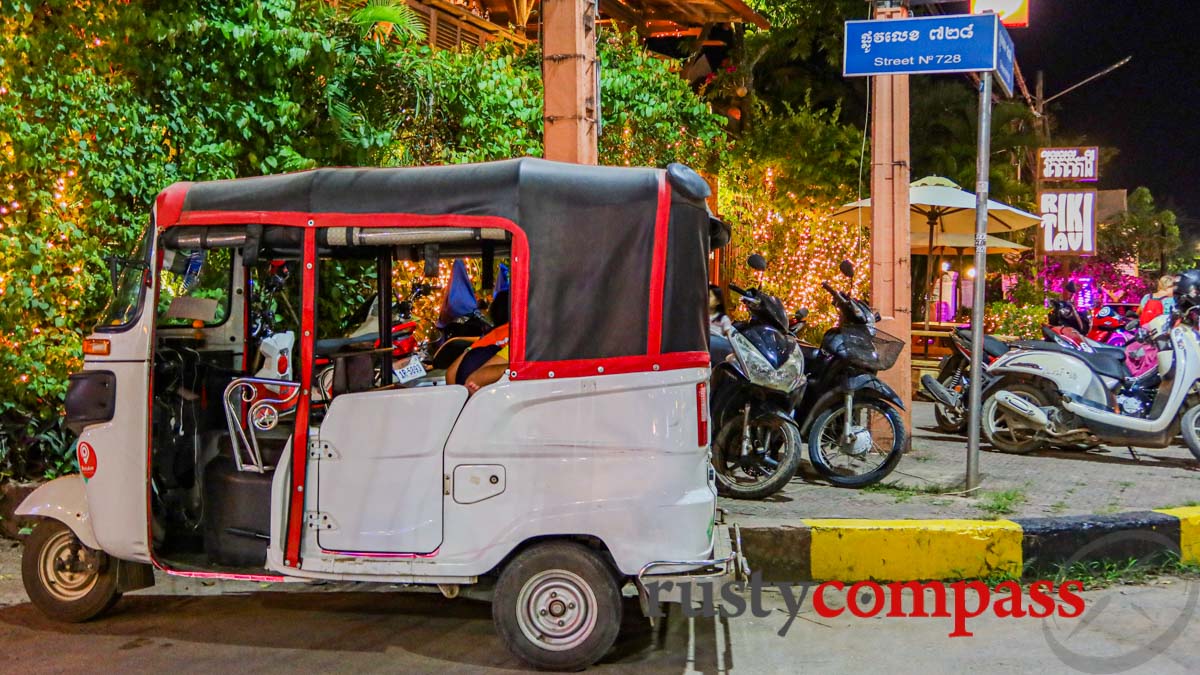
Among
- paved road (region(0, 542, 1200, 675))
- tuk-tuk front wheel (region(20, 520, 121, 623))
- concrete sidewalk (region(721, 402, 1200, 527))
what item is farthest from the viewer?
concrete sidewalk (region(721, 402, 1200, 527))

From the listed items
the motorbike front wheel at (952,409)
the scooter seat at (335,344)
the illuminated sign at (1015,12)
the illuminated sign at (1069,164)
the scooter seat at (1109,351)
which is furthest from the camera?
the illuminated sign at (1069,164)

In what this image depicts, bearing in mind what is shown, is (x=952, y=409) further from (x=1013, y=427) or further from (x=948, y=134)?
(x=948, y=134)

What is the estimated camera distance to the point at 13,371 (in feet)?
21.0

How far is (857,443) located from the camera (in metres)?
6.95

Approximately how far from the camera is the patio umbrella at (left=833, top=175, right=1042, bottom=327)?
12312mm

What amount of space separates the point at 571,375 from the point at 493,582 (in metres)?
1.03

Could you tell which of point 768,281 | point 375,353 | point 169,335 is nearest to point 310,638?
point 375,353

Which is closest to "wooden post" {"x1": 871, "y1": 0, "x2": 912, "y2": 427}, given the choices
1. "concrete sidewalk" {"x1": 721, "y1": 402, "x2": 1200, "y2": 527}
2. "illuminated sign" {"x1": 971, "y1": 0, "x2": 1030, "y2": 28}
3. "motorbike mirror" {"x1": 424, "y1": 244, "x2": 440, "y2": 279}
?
"concrete sidewalk" {"x1": 721, "y1": 402, "x2": 1200, "y2": 527}

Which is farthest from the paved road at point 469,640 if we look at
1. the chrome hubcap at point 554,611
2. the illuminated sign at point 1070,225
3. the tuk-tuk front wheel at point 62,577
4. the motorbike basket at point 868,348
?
the illuminated sign at point 1070,225

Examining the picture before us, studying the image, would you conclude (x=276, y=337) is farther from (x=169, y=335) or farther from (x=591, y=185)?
(x=591, y=185)

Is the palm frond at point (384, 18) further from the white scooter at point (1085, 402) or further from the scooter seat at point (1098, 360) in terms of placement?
the scooter seat at point (1098, 360)

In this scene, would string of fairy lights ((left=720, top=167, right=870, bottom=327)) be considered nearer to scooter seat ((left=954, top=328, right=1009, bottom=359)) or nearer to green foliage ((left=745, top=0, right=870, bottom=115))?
green foliage ((left=745, top=0, right=870, bottom=115))

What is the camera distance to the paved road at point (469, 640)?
4.36m

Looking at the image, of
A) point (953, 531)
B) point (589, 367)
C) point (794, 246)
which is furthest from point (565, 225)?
point (794, 246)
